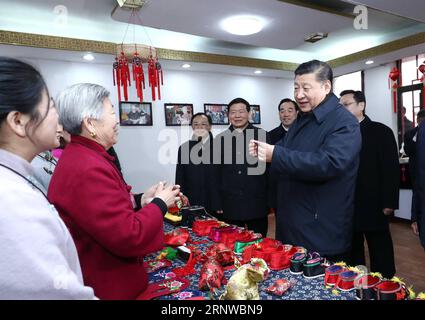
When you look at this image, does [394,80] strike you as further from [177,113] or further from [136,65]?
[136,65]

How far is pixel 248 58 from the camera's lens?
16.9ft

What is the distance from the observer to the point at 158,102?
507 centimetres

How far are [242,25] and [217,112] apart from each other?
2150mm

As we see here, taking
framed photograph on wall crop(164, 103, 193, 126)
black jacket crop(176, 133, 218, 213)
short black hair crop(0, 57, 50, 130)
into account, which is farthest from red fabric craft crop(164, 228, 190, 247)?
framed photograph on wall crop(164, 103, 193, 126)

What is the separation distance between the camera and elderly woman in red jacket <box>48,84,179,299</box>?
95cm

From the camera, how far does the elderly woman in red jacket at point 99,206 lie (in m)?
0.95

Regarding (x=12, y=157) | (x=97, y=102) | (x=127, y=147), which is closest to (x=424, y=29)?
(x=127, y=147)

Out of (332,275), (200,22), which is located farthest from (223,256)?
(200,22)

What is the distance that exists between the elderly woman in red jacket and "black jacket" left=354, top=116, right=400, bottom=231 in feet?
A: 6.31

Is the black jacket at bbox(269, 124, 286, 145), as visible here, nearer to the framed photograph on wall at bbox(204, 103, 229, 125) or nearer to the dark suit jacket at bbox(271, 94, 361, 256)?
the dark suit jacket at bbox(271, 94, 361, 256)

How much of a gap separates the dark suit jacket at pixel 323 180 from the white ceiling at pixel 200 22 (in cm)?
189

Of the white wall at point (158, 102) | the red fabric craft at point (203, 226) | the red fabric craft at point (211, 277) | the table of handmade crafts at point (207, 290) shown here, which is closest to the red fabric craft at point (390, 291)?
the table of handmade crafts at point (207, 290)

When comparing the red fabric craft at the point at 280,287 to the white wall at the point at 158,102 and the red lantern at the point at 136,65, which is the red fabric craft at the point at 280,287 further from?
the white wall at the point at 158,102
